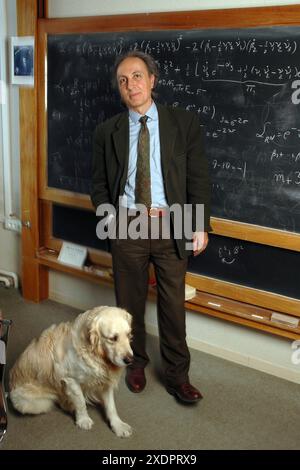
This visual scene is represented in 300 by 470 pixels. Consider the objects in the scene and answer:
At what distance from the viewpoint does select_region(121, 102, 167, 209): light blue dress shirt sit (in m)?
2.12

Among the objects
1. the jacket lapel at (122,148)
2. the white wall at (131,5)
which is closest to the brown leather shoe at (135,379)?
the jacket lapel at (122,148)

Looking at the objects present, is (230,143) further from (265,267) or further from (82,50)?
(82,50)

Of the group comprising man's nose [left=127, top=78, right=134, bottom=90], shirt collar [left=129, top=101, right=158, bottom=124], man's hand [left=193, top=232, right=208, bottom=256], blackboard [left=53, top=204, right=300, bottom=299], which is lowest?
blackboard [left=53, top=204, right=300, bottom=299]

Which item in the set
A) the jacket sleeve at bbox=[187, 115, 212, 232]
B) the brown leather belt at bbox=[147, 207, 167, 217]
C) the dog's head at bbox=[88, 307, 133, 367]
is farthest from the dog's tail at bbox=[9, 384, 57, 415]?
the jacket sleeve at bbox=[187, 115, 212, 232]

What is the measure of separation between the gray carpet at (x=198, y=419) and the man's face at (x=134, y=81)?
4.73 feet

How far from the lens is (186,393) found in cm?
229

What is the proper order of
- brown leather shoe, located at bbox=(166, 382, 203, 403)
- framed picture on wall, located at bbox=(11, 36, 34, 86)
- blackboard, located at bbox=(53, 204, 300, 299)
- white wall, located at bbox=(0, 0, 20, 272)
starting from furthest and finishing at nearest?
white wall, located at bbox=(0, 0, 20, 272)
framed picture on wall, located at bbox=(11, 36, 34, 86)
blackboard, located at bbox=(53, 204, 300, 299)
brown leather shoe, located at bbox=(166, 382, 203, 403)

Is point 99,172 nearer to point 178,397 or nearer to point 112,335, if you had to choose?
point 112,335

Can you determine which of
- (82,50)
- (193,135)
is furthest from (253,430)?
(82,50)

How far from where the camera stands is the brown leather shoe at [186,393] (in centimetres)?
228

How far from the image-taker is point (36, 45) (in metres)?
2.96

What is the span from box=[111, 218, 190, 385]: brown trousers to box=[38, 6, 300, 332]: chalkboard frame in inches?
16.9

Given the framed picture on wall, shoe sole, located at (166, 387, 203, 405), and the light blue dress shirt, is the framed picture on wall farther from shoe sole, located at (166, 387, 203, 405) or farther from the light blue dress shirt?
shoe sole, located at (166, 387, 203, 405)

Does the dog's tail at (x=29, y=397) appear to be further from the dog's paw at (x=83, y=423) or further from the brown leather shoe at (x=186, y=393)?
the brown leather shoe at (x=186, y=393)
